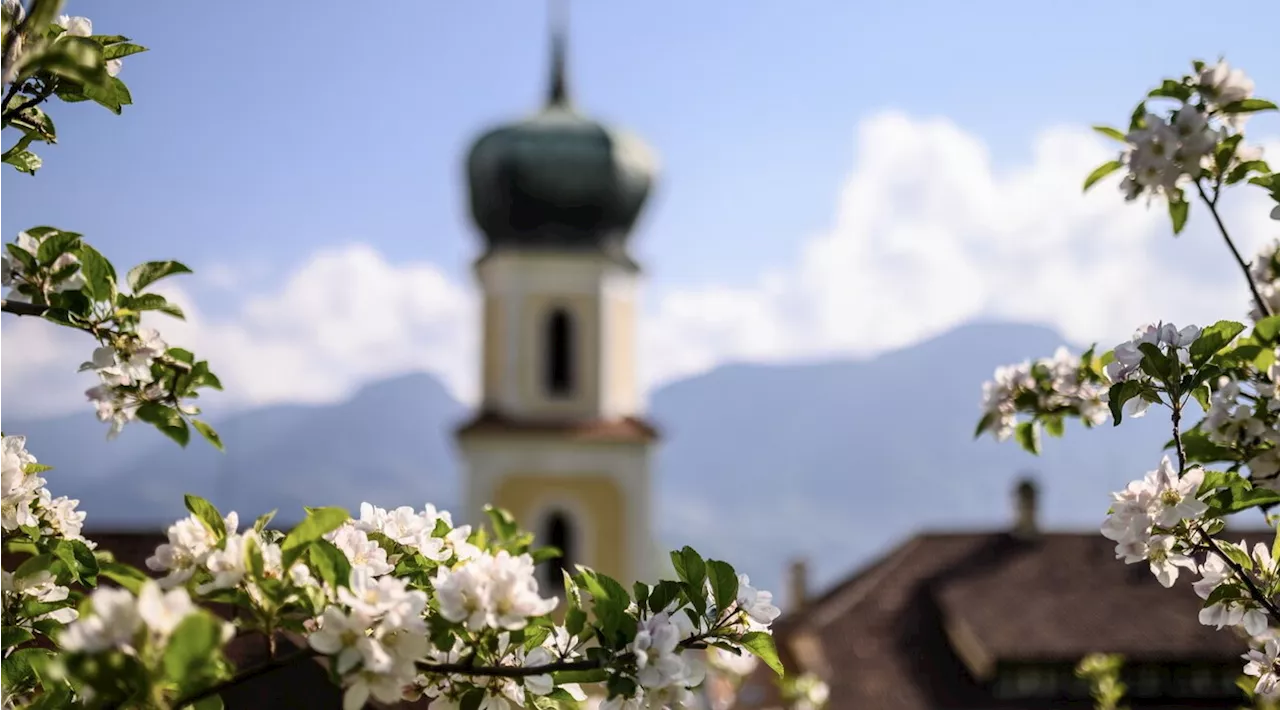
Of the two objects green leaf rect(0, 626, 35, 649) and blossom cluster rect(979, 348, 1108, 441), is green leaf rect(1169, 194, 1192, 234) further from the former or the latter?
green leaf rect(0, 626, 35, 649)

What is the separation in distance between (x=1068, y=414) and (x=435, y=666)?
1872mm

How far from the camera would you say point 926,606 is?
19625 mm

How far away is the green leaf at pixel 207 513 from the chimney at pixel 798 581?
2349 cm

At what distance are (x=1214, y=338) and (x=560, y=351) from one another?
61.9ft

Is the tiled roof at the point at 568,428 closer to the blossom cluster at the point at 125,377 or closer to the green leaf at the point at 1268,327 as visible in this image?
the blossom cluster at the point at 125,377

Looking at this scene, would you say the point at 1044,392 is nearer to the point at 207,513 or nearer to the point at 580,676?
the point at 580,676

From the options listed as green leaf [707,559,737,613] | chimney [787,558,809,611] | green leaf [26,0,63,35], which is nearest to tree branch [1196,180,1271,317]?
green leaf [707,559,737,613]

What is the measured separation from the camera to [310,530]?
5.67 ft

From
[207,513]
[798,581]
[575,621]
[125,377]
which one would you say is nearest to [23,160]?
[125,377]

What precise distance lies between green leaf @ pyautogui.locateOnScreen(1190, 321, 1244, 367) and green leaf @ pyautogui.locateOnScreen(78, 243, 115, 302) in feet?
6.26

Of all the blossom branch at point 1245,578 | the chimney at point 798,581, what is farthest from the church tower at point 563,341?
the blossom branch at point 1245,578

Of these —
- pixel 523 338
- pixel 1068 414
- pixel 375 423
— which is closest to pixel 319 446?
pixel 375 423

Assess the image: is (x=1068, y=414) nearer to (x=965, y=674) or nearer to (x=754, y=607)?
(x=754, y=607)

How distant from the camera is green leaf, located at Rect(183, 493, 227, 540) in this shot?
76.0 inches
